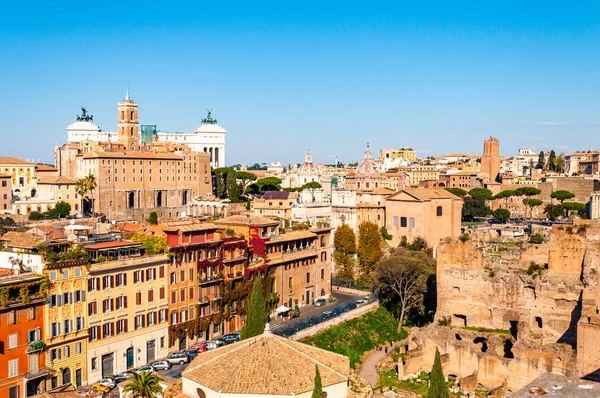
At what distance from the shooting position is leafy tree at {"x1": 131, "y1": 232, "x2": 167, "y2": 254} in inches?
1446

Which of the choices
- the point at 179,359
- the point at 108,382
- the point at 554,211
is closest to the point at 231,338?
the point at 179,359

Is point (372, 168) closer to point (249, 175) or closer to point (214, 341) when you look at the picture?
point (249, 175)

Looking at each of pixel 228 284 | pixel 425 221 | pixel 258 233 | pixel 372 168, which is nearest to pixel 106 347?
pixel 228 284

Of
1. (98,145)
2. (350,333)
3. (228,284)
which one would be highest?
(98,145)

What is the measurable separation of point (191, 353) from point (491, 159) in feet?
336

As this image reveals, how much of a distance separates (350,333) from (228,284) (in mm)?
8199

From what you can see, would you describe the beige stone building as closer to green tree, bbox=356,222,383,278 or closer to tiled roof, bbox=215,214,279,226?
green tree, bbox=356,222,383,278

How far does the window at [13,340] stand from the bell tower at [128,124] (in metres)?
73.9

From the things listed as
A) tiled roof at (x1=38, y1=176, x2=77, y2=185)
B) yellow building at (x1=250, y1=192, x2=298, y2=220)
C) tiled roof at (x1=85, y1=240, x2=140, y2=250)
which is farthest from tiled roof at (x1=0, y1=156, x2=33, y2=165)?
tiled roof at (x1=85, y1=240, x2=140, y2=250)

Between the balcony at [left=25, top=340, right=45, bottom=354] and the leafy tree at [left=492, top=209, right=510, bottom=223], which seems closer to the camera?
the balcony at [left=25, top=340, right=45, bottom=354]

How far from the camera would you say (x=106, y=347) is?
3334 cm

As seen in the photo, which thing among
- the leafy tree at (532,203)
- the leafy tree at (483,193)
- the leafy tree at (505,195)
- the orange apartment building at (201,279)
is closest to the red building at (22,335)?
the orange apartment building at (201,279)

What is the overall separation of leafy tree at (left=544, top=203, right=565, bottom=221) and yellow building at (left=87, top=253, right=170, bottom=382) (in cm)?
6475

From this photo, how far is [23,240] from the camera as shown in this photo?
108 feet
